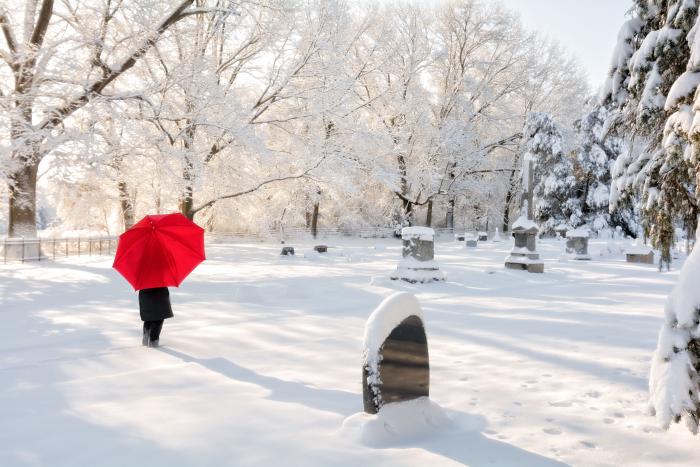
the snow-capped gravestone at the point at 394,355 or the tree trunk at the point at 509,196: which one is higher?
the tree trunk at the point at 509,196

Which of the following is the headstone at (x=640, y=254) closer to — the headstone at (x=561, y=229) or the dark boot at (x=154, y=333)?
the headstone at (x=561, y=229)

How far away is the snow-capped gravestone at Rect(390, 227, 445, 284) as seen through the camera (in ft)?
39.0

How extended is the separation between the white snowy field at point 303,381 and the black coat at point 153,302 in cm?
43

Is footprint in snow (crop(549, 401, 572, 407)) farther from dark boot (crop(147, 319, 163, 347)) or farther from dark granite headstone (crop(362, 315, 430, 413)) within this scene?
dark boot (crop(147, 319, 163, 347))

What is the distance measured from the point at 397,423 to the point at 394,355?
46 cm

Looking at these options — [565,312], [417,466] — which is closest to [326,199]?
[565,312]

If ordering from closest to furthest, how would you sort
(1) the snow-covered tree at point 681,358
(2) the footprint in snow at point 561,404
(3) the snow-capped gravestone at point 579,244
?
(1) the snow-covered tree at point 681,358, (2) the footprint in snow at point 561,404, (3) the snow-capped gravestone at point 579,244

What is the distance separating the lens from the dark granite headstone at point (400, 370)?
3527mm

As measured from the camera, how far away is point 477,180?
1460 inches

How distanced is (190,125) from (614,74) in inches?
513

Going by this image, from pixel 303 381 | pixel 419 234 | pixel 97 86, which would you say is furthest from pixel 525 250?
pixel 97 86

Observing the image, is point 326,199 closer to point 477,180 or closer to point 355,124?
point 477,180

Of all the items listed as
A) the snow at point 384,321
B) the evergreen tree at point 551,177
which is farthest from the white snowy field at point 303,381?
the evergreen tree at point 551,177

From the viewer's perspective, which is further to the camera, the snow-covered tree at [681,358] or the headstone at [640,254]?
the headstone at [640,254]
